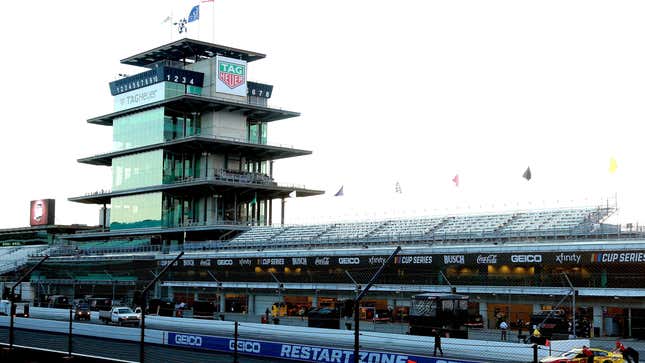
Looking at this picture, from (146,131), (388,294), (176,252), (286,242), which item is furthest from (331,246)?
(146,131)

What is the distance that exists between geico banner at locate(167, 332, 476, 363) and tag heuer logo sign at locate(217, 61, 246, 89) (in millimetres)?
70739

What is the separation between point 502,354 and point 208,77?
76.3 metres

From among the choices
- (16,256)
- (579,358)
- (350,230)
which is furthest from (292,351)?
(16,256)

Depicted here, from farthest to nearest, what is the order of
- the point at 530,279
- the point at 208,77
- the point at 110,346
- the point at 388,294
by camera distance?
the point at 208,77
the point at 388,294
the point at 530,279
the point at 110,346

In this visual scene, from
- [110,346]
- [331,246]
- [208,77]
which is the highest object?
[208,77]

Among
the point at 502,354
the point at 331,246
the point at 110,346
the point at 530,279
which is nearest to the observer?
the point at 502,354

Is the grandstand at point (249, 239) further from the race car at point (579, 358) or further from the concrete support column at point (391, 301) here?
the race car at point (579, 358)

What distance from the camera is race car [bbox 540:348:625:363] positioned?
93.0ft

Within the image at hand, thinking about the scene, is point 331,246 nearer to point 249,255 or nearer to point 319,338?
point 249,255

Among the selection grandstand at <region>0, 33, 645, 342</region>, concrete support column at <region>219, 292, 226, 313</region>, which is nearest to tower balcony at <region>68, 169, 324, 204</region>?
grandstand at <region>0, 33, 645, 342</region>

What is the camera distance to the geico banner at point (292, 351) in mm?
23297

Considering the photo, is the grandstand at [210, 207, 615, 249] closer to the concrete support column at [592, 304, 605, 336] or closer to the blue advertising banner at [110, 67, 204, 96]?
the concrete support column at [592, 304, 605, 336]

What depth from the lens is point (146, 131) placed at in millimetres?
102812

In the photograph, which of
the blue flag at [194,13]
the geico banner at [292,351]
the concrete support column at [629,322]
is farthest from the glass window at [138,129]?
the geico banner at [292,351]
